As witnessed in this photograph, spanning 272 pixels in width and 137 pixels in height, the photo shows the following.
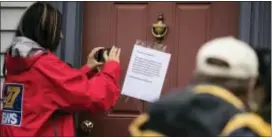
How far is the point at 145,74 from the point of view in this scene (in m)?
4.42

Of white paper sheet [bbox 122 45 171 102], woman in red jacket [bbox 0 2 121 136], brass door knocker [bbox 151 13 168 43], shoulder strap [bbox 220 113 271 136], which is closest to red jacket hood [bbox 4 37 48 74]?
woman in red jacket [bbox 0 2 121 136]

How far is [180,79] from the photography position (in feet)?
15.3

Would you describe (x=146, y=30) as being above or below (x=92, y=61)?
above

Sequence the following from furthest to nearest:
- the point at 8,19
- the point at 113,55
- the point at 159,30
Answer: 1. the point at 8,19
2. the point at 159,30
3. the point at 113,55

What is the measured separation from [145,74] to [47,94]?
2.77 feet

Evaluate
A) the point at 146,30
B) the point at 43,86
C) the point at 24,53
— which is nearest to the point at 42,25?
the point at 24,53

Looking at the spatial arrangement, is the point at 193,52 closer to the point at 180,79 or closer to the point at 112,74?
the point at 180,79

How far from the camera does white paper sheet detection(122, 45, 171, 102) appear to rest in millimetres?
4438

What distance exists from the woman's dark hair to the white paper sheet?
73 cm

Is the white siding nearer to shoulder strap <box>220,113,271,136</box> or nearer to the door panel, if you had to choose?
the door panel

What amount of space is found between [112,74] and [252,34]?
40.1 inches

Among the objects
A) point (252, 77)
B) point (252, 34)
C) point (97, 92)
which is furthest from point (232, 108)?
point (252, 34)

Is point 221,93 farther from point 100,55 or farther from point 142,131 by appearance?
point 100,55

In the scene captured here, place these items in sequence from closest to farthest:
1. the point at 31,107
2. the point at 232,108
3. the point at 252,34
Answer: the point at 232,108 → the point at 31,107 → the point at 252,34
